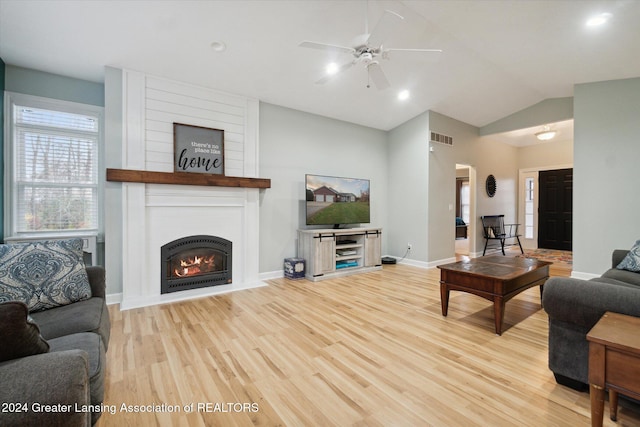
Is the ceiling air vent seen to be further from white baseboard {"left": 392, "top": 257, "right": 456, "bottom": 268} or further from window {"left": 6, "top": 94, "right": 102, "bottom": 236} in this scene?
window {"left": 6, "top": 94, "right": 102, "bottom": 236}

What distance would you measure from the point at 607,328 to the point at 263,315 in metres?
2.70

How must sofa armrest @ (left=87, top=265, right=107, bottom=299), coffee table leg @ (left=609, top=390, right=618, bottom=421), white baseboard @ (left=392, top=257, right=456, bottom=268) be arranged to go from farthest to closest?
white baseboard @ (left=392, top=257, right=456, bottom=268) → sofa armrest @ (left=87, top=265, right=107, bottom=299) → coffee table leg @ (left=609, top=390, right=618, bottom=421)

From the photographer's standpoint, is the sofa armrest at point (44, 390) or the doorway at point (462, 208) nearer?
the sofa armrest at point (44, 390)

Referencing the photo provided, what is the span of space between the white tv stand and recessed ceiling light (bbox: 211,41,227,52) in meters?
2.71

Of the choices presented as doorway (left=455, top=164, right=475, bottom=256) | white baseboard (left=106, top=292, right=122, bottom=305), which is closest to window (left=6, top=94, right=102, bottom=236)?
white baseboard (left=106, top=292, right=122, bottom=305)

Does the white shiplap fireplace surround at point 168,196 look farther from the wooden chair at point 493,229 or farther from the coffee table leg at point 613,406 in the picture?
the wooden chair at point 493,229

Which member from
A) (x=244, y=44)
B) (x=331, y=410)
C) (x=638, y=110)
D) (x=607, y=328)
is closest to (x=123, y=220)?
(x=244, y=44)

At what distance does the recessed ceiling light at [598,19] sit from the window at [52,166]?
5745mm

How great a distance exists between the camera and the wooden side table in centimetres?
122

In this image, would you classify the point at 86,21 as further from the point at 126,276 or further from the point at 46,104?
the point at 126,276

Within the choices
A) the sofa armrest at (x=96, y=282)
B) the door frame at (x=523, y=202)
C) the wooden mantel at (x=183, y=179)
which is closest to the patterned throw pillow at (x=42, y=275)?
the sofa armrest at (x=96, y=282)

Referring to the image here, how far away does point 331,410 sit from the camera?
166cm

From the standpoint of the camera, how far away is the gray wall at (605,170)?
4016 millimetres

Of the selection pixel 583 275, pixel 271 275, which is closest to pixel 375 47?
pixel 271 275
